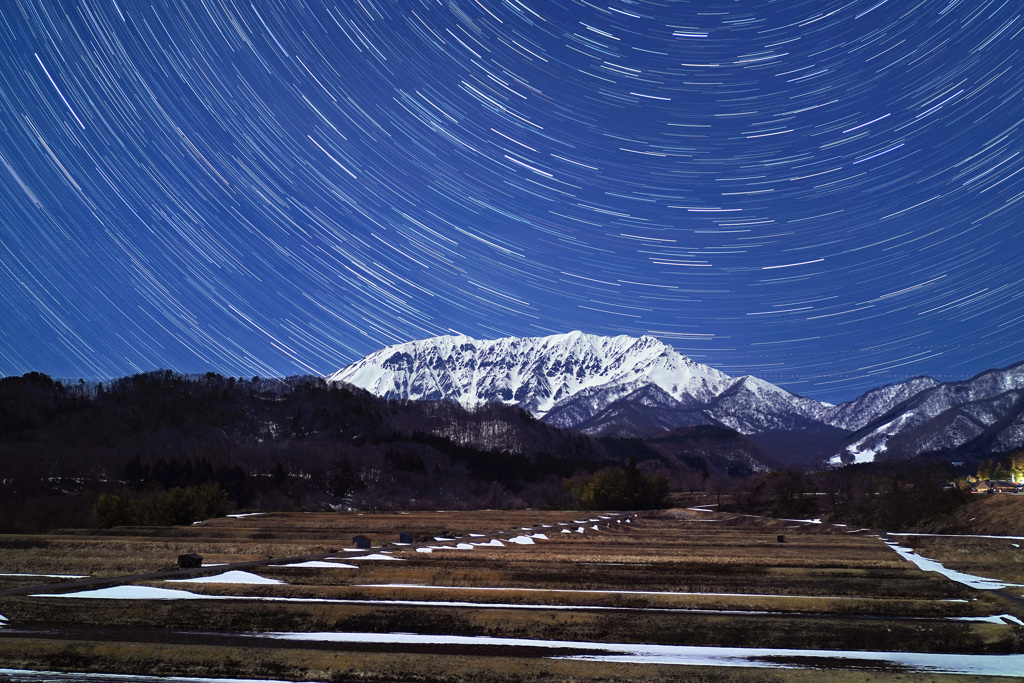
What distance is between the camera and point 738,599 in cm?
3241

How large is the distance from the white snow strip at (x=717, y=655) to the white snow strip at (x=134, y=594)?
30.1ft

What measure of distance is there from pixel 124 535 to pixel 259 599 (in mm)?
50686

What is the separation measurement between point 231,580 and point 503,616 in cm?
1706

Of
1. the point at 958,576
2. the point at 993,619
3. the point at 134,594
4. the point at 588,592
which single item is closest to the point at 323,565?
the point at 134,594

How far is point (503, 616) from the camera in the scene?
90.3 ft

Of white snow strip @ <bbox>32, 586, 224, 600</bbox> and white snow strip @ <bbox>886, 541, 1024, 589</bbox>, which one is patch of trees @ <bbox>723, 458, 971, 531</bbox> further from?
white snow strip @ <bbox>32, 586, 224, 600</bbox>

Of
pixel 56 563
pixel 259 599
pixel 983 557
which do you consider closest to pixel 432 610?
pixel 259 599

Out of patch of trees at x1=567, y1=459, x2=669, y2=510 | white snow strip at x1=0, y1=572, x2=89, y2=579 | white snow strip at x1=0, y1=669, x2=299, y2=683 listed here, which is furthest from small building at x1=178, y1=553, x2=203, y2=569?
patch of trees at x1=567, y1=459, x2=669, y2=510

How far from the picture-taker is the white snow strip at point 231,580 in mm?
35750

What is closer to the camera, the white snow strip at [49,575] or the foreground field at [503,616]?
the foreground field at [503,616]

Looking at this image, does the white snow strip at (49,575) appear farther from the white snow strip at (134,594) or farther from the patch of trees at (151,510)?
the patch of trees at (151,510)

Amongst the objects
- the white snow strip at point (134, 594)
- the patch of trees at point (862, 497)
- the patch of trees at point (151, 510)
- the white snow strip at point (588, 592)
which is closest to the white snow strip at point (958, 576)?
the white snow strip at point (588, 592)

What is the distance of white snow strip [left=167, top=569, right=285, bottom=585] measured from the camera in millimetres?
35750

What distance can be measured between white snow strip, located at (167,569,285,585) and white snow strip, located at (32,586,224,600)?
2.32m
